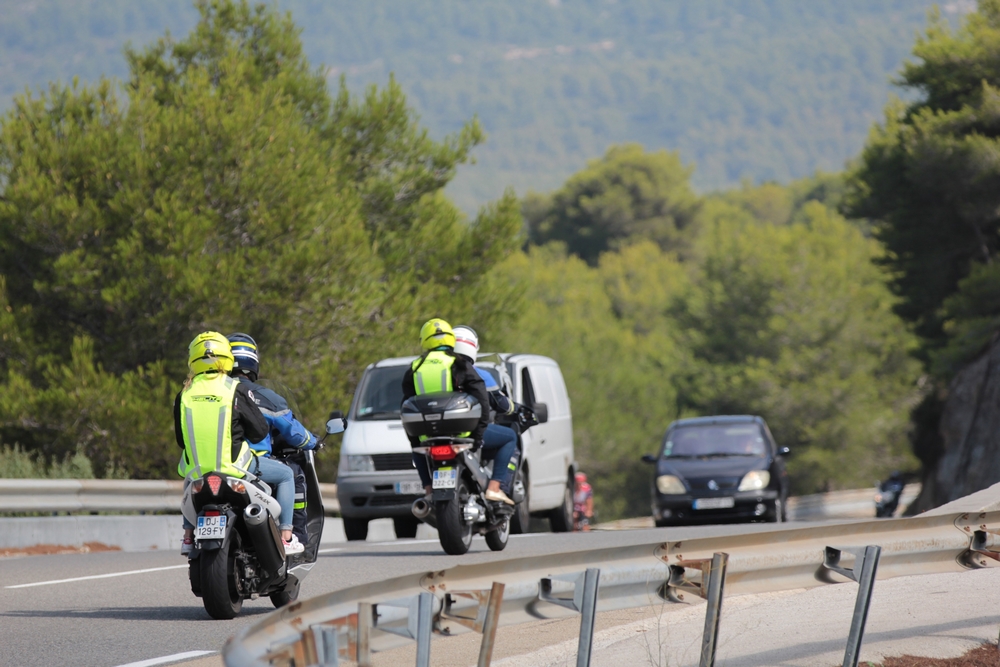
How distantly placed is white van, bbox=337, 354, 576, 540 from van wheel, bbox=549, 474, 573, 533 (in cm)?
7

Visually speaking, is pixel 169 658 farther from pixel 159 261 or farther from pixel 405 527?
pixel 159 261

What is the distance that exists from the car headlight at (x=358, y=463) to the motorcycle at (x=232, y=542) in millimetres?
6454

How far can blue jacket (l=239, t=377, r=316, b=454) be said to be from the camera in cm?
845

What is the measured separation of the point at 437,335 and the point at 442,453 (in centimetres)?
96

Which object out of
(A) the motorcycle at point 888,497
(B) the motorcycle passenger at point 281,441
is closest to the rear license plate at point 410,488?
(B) the motorcycle passenger at point 281,441

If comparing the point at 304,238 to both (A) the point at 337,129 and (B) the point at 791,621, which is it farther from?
(B) the point at 791,621

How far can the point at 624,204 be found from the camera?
3819 inches

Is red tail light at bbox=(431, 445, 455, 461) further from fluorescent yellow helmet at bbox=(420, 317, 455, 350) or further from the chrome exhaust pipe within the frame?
fluorescent yellow helmet at bbox=(420, 317, 455, 350)

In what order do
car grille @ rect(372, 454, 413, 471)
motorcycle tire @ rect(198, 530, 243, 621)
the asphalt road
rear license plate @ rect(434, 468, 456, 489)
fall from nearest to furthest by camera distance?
the asphalt road → motorcycle tire @ rect(198, 530, 243, 621) → rear license plate @ rect(434, 468, 456, 489) → car grille @ rect(372, 454, 413, 471)

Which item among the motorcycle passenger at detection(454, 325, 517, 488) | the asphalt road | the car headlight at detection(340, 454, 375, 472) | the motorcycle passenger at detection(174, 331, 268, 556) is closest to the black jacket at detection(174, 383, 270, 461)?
the motorcycle passenger at detection(174, 331, 268, 556)

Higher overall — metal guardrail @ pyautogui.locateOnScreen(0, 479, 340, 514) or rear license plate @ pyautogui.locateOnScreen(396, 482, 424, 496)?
metal guardrail @ pyautogui.locateOnScreen(0, 479, 340, 514)

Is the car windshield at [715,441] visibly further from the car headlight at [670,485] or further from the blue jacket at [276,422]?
the blue jacket at [276,422]

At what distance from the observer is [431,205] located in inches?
1185

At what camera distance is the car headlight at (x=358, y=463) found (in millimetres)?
14867
